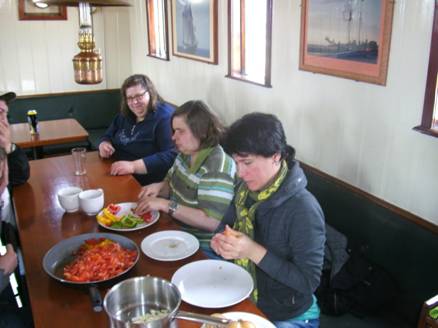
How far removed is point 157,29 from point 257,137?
329 centimetres

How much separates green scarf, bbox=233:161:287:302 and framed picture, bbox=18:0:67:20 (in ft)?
12.9

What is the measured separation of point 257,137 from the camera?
137cm

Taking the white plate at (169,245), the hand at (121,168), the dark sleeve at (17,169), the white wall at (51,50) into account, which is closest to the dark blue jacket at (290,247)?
the white plate at (169,245)

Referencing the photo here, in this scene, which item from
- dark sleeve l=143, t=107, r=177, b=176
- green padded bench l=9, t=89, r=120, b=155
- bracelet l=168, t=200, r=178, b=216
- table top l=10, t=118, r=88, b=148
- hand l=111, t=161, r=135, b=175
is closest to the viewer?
bracelet l=168, t=200, r=178, b=216

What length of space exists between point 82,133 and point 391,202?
256 centimetres

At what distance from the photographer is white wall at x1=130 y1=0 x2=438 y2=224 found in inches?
70.4

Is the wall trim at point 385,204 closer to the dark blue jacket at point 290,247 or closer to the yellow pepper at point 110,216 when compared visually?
the dark blue jacket at point 290,247

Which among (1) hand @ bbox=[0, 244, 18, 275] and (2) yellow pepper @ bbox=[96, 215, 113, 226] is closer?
(1) hand @ bbox=[0, 244, 18, 275]

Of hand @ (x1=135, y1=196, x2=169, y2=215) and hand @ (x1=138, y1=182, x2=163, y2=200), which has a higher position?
hand @ (x1=135, y1=196, x2=169, y2=215)

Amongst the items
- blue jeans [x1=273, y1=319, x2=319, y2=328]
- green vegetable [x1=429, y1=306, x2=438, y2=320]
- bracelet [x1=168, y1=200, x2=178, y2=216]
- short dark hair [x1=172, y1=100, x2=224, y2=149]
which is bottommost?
blue jeans [x1=273, y1=319, x2=319, y2=328]

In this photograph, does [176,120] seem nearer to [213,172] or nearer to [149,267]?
[213,172]

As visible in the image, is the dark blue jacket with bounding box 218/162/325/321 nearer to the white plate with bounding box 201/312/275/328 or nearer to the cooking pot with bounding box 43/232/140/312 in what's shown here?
the white plate with bounding box 201/312/275/328

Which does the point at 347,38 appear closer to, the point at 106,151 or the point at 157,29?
the point at 106,151

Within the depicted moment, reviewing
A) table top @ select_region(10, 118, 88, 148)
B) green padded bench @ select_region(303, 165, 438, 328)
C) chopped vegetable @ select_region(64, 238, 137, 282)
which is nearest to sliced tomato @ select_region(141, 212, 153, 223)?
chopped vegetable @ select_region(64, 238, 137, 282)
